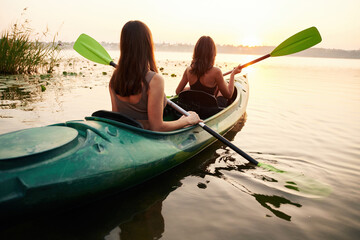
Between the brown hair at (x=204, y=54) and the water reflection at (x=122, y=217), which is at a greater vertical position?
the brown hair at (x=204, y=54)

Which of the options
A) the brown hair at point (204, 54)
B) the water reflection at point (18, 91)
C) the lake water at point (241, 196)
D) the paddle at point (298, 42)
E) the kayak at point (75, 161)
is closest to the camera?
the kayak at point (75, 161)

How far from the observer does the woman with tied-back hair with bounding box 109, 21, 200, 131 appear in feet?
7.39

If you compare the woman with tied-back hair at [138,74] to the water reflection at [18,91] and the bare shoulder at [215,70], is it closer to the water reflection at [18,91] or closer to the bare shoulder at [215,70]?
the bare shoulder at [215,70]

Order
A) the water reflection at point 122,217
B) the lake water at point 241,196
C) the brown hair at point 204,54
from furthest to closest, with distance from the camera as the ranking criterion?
the brown hair at point 204,54, the lake water at point 241,196, the water reflection at point 122,217

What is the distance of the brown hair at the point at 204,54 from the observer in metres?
3.72

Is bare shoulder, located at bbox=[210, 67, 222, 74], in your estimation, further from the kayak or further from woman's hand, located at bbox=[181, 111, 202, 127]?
the kayak

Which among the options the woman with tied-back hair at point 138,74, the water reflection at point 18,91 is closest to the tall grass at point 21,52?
the water reflection at point 18,91

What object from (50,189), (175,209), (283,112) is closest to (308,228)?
(175,209)

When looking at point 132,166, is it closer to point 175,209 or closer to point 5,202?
point 175,209

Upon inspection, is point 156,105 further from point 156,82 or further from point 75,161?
point 75,161

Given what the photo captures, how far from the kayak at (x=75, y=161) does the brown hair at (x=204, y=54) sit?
1508 mm

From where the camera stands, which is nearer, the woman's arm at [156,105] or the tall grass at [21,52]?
the woman's arm at [156,105]

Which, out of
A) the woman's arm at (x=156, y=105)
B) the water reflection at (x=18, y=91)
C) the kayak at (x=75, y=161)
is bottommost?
the water reflection at (x=18, y=91)

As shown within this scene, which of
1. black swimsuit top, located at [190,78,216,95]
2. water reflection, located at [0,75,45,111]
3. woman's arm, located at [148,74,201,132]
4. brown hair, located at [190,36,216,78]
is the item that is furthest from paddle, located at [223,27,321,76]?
water reflection, located at [0,75,45,111]
